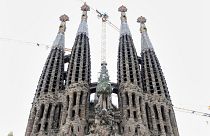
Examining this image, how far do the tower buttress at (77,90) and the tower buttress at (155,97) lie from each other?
8.42m

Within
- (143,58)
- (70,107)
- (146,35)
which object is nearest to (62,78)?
(70,107)

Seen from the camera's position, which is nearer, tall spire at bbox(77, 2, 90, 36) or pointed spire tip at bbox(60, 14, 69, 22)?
tall spire at bbox(77, 2, 90, 36)

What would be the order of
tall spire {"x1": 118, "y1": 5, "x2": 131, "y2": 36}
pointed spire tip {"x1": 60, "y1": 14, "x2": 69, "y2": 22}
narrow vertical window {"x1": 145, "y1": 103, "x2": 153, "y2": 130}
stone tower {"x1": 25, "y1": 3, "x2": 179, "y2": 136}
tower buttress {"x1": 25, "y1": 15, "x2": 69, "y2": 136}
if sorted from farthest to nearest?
pointed spire tip {"x1": 60, "y1": 14, "x2": 69, "y2": 22} < tall spire {"x1": 118, "y1": 5, "x2": 131, "y2": 36} < narrow vertical window {"x1": 145, "y1": 103, "x2": 153, "y2": 130} < tower buttress {"x1": 25, "y1": 15, "x2": 69, "y2": 136} < stone tower {"x1": 25, "y1": 3, "x2": 179, "y2": 136}

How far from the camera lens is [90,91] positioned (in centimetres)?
5231

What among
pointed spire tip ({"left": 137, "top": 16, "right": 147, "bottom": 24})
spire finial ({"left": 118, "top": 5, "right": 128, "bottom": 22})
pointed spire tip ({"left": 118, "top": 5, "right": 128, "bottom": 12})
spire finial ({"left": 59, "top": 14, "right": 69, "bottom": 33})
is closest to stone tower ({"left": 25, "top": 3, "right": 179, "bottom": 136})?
spire finial ({"left": 59, "top": 14, "right": 69, "bottom": 33})

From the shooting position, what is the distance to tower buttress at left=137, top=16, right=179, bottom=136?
1794 inches

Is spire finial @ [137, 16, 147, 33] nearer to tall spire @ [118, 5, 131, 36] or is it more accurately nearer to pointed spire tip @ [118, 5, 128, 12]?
pointed spire tip @ [118, 5, 128, 12]

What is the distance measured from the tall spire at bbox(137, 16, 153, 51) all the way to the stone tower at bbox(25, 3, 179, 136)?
5.23 ft

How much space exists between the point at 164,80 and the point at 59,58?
16.5m

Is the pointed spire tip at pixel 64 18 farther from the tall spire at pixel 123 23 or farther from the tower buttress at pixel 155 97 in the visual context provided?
the tower buttress at pixel 155 97

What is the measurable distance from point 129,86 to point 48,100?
36.2 ft

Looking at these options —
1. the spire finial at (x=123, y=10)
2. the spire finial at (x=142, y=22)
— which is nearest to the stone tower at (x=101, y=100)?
the spire finial at (x=142, y=22)

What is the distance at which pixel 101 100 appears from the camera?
45906mm

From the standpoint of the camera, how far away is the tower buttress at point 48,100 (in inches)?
1762
